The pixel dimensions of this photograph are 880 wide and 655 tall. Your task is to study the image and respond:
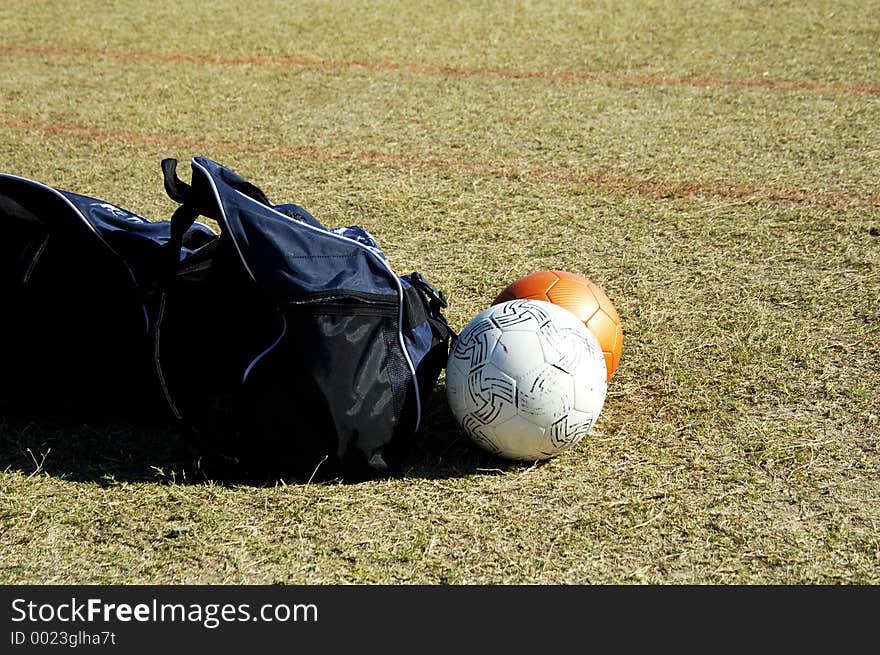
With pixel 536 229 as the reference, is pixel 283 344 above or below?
above

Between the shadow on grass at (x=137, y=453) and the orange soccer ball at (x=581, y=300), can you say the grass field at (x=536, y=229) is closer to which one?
the shadow on grass at (x=137, y=453)

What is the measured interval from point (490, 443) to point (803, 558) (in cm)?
109

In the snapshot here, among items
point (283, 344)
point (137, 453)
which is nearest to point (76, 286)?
point (137, 453)

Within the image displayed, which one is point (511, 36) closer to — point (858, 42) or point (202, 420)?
point (858, 42)

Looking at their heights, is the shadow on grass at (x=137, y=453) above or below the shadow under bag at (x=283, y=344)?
below

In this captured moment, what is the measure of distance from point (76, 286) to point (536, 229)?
289 cm

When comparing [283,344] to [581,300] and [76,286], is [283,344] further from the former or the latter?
[581,300]

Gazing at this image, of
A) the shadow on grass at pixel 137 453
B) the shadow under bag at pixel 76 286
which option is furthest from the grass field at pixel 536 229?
the shadow under bag at pixel 76 286

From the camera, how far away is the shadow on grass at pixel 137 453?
3.57m

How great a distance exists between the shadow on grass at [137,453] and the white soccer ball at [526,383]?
169 mm

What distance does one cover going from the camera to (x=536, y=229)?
19.0 feet

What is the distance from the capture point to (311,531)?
10.8ft

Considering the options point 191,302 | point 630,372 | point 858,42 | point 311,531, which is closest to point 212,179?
point 191,302

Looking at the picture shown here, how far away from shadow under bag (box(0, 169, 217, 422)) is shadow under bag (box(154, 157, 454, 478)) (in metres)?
0.15
